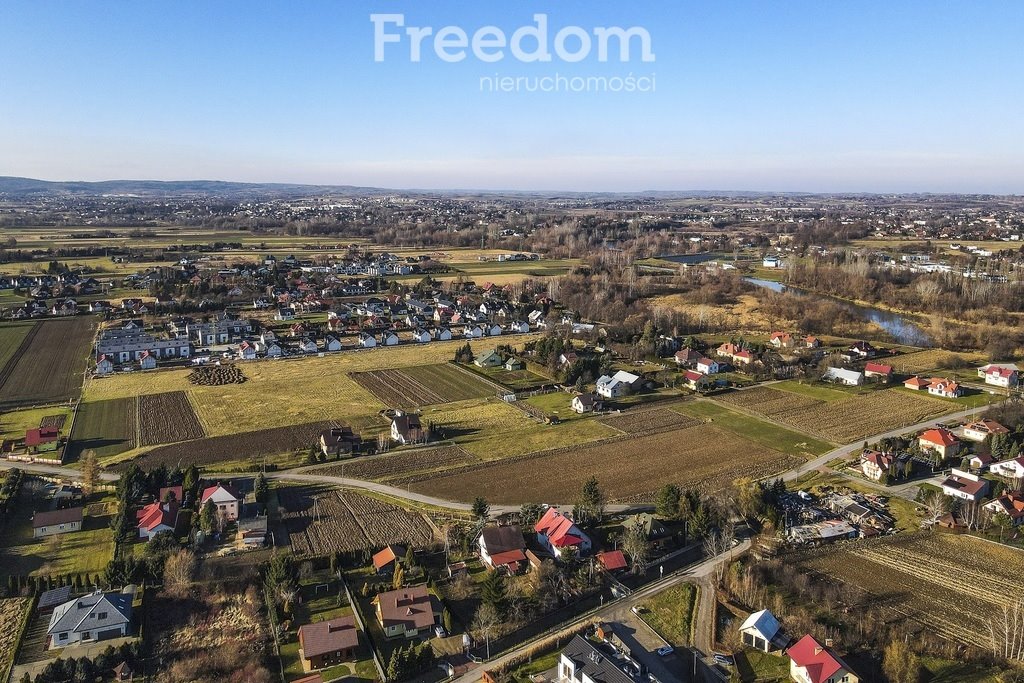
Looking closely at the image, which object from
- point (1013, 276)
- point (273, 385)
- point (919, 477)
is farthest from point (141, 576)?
point (1013, 276)

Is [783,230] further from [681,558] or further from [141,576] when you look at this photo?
[141,576]

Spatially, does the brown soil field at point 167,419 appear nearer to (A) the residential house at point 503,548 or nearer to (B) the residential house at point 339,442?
(B) the residential house at point 339,442

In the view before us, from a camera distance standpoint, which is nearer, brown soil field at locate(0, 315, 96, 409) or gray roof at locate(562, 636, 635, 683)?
gray roof at locate(562, 636, 635, 683)

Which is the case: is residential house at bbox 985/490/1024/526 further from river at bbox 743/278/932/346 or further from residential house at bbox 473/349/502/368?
river at bbox 743/278/932/346

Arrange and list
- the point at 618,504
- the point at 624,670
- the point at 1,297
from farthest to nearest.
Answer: the point at 1,297, the point at 618,504, the point at 624,670

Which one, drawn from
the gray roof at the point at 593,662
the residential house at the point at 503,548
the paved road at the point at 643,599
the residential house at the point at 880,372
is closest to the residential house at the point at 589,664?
the gray roof at the point at 593,662

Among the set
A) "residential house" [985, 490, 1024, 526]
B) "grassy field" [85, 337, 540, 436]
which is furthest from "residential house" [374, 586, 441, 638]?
"residential house" [985, 490, 1024, 526]
